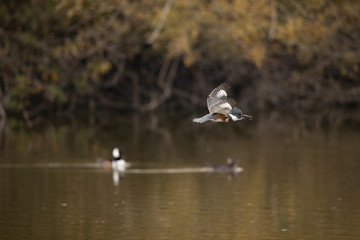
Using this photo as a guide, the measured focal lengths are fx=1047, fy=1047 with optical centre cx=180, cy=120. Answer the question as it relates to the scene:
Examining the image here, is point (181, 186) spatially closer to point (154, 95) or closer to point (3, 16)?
point (3, 16)

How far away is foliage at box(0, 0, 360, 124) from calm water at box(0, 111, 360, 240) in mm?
3013

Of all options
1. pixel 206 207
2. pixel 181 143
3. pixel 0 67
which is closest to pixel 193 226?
pixel 206 207

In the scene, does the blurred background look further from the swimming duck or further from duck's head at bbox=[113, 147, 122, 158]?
duck's head at bbox=[113, 147, 122, 158]

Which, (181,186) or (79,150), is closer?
(181,186)

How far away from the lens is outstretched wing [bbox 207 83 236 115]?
1018cm

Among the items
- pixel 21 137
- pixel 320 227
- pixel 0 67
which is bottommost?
pixel 320 227

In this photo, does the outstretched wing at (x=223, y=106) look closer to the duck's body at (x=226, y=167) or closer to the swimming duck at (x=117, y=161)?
the duck's body at (x=226, y=167)

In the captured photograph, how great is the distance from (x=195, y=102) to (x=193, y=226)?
880 inches

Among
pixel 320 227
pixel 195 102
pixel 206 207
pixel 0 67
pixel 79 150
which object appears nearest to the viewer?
pixel 320 227

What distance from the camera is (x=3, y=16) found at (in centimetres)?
2609

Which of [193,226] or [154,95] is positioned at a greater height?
[154,95]

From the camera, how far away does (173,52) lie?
3120 centimetres

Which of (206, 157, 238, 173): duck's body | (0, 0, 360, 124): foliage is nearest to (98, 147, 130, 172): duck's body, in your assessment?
(206, 157, 238, 173): duck's body

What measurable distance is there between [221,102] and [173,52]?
21.0 metres
